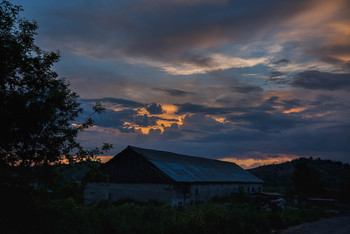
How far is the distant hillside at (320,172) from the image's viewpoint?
90875mm

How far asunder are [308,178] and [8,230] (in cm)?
5065

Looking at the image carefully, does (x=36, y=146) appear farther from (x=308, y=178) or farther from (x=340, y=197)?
(x=340, y=197)

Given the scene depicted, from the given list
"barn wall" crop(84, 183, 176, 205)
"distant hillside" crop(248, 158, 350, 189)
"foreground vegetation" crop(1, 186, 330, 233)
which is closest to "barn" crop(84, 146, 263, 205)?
"barn wall" crop(84, 183, 176, 205)

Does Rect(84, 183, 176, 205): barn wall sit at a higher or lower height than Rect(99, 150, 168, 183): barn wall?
lower

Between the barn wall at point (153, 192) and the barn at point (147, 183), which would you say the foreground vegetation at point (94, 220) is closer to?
the barn wall at point (153, 192)

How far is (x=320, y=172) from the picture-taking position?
313ft

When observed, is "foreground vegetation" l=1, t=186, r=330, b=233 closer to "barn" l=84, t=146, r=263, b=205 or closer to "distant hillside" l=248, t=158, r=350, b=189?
"barn" l=84, t=146, r=263, b=205

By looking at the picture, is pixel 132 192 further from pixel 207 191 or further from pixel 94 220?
pixel 94 220

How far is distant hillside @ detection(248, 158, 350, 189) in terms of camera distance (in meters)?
90.9

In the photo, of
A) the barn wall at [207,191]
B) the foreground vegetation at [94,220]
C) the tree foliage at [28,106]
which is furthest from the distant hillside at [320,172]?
the tree foliage at [28,106]

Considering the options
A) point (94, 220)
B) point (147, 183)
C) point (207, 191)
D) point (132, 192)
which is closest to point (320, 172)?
point (207, 191)

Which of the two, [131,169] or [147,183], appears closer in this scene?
[147,183]

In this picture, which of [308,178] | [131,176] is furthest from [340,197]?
[131,176]

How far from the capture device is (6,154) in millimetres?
12891
